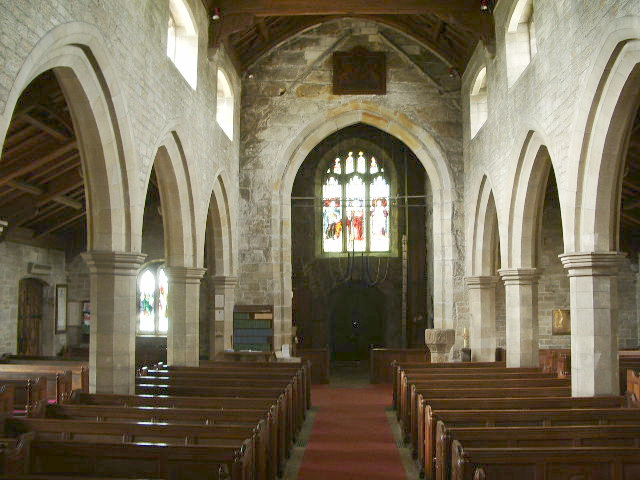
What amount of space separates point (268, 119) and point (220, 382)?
27.4 ft

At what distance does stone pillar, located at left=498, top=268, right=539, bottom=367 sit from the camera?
11.8 m

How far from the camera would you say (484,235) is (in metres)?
15.1

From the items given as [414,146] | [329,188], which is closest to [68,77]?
[414,146]

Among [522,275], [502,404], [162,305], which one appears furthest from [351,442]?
[162,305]

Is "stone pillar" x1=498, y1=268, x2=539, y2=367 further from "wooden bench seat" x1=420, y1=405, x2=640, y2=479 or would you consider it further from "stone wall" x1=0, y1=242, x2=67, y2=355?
"stone wall" x1=0, y1=242, x2=67, y2=355

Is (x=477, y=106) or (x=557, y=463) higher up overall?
(x=477, y=106)

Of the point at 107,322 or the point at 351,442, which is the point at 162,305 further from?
the point at 351,442

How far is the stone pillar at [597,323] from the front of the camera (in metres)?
8.20

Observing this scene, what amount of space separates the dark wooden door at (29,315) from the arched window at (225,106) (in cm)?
607

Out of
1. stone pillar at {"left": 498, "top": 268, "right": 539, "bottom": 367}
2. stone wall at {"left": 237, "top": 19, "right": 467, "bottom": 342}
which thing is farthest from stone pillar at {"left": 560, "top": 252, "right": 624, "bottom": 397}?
stone wall at {"left": 237, "top": 19, "right": 467, "bottom": 342}

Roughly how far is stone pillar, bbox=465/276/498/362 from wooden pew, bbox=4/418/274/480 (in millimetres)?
9710

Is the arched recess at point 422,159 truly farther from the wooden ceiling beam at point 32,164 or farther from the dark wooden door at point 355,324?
the dark wooden door at point 355,324

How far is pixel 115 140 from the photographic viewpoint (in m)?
8.41

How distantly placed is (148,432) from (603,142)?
579 centimetres
